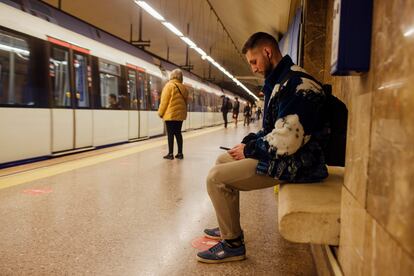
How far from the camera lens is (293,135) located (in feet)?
6.28

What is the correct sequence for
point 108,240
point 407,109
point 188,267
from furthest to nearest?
point 108,240 < point 188,267 < point 407,109

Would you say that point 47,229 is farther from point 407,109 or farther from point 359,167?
point 407,109

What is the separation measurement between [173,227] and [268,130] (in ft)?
3.81

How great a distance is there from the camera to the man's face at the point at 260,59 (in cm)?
234

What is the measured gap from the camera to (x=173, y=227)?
2.96m

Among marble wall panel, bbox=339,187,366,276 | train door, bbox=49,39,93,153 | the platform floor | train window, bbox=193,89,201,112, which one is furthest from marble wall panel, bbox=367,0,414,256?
train window, bbox=193,89,201,112

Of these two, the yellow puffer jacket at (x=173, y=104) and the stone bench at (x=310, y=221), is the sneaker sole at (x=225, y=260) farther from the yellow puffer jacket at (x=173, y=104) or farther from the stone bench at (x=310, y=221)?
the yellow puffer jacket at (x=173, y=104)

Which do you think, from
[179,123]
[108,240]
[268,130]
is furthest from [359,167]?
[179,123]

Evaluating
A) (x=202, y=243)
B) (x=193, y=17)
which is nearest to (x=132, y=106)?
(x=193, y=17)

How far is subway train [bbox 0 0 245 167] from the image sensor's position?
5.12 metres

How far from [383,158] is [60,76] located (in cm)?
601

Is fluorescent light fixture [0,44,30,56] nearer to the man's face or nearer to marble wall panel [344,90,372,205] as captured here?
the man's face

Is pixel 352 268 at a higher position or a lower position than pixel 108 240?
higher

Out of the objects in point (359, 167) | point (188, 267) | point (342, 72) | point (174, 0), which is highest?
point (174, 0)
